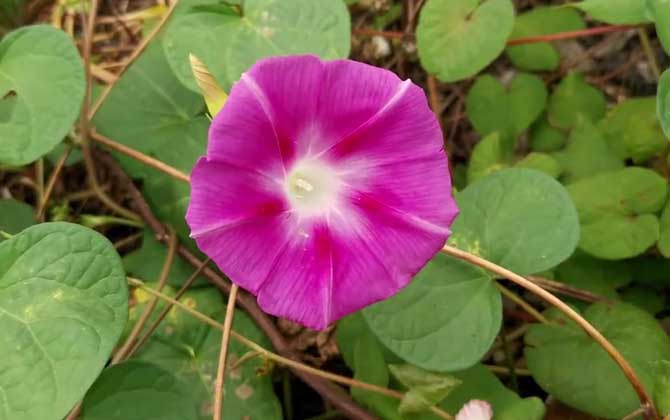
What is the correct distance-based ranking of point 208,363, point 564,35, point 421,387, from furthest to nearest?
point 564,35
point 208,363
point 421,387

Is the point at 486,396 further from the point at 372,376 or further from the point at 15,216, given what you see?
the point at 15,216

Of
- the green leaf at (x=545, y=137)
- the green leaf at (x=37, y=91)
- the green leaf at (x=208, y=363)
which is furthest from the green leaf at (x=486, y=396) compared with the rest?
the green leaf at (x=37, y=91)

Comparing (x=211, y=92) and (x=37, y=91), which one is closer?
(x=211, y=92)

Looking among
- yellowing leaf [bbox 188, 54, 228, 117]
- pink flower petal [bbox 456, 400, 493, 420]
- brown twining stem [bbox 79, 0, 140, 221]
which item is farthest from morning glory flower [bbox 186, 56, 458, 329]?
brown twining stem [bbox 79, 0, 140, 221]


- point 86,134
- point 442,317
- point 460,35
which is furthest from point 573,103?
point 86,134

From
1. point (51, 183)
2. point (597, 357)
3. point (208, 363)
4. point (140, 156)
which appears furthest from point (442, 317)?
point (51, 183)

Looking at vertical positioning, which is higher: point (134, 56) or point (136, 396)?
point (134, 56)

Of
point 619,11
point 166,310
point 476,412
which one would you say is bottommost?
point 166,310

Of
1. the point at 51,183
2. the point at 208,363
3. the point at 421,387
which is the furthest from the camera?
the point at 51,183
